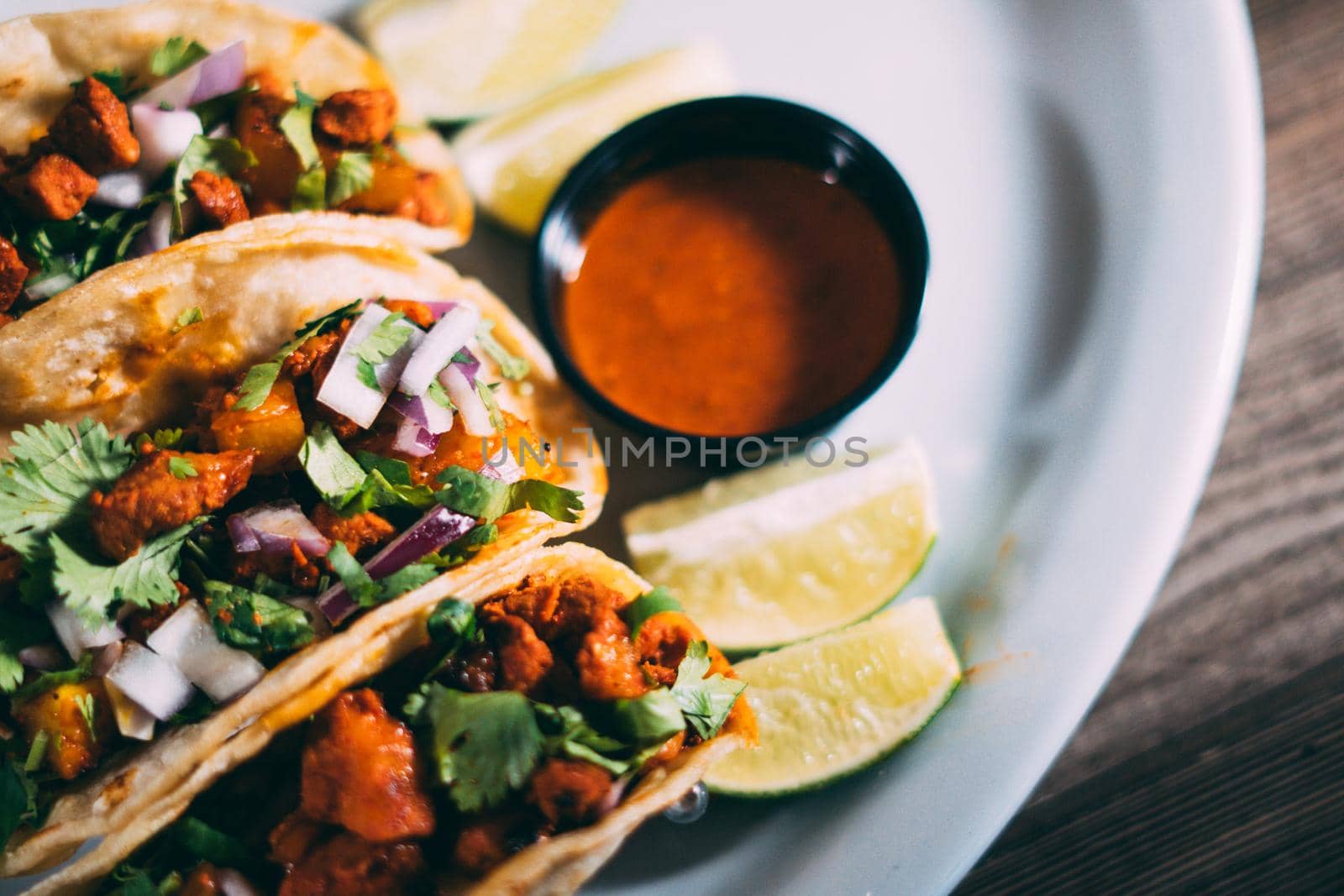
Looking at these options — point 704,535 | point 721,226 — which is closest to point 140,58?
point 721,226

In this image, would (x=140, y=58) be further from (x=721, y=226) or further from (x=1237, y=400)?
(x=1237, y=400)

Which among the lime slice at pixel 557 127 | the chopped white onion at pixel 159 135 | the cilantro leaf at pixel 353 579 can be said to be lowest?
the cilantro leaf at pixel 353 579

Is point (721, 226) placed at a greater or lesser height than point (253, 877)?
greater

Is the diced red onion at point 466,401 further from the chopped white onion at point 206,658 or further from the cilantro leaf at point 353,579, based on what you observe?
the chopped white onion at point 206,658

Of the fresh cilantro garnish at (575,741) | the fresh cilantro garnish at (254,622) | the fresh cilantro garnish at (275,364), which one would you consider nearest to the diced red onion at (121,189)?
the fresh cilantro garnish at (275,364)

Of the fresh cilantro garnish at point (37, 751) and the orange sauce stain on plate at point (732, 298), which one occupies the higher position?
the orange sauce stain on plate at point (732, 298)

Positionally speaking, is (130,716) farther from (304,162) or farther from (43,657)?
(304,162)

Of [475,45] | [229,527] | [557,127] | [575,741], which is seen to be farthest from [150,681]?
[475,45]
